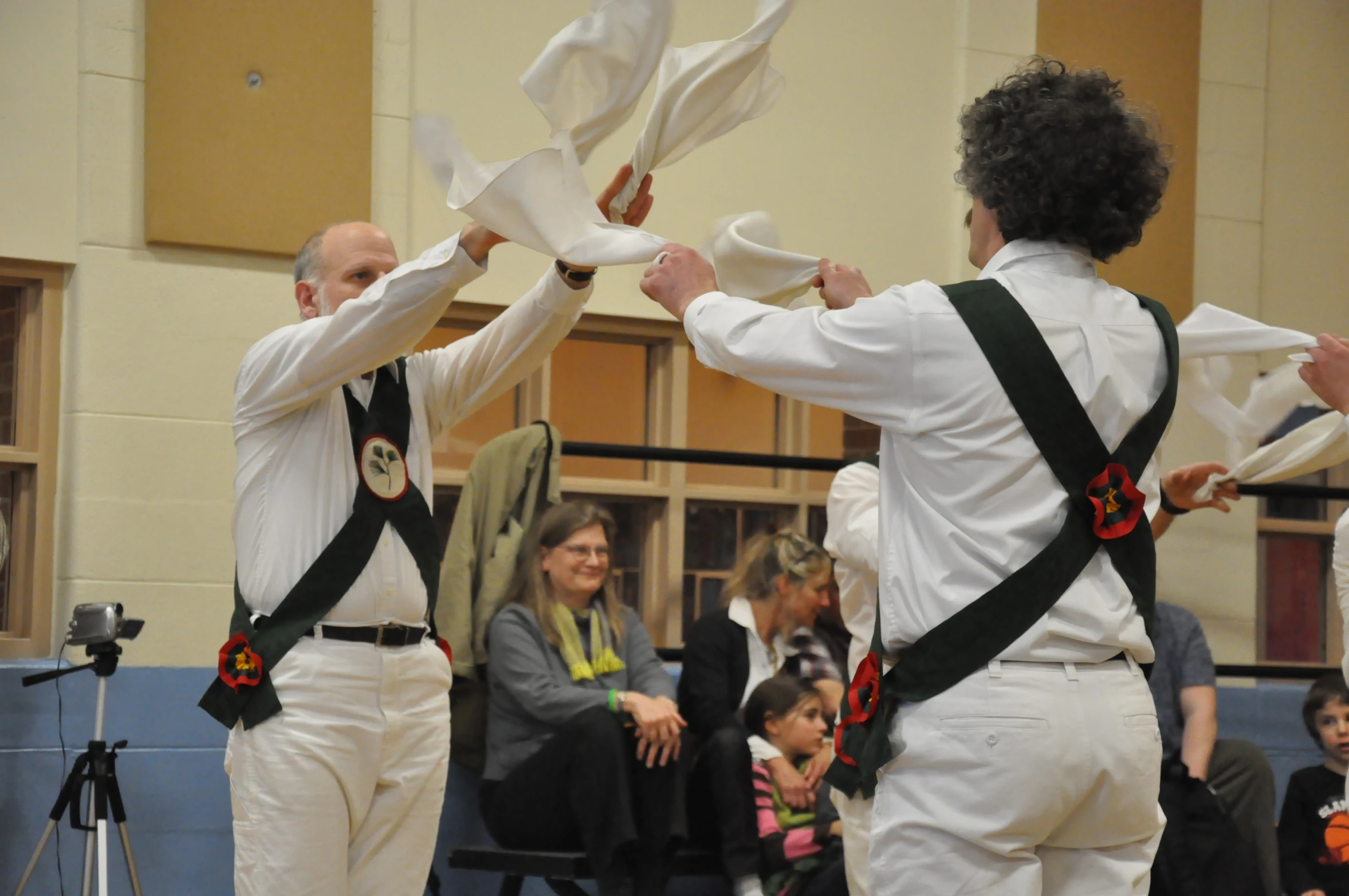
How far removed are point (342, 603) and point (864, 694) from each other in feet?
3.69

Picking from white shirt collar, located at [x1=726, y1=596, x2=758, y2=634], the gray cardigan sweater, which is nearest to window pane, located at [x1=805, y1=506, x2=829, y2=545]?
white shirt collar, located at [x1=726, y1=596, x2=758, y2=634]

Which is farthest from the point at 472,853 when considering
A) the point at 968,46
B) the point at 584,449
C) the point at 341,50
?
the point at 968,46

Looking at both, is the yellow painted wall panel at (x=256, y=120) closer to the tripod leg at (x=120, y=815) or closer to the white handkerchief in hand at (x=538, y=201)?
the tripod leg at (x=120, y=815)

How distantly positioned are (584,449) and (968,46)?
7.92ft

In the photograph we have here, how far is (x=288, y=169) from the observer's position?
15.9ft

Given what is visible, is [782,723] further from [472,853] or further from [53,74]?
[53,74]

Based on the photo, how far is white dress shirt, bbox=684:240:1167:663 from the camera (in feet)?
5.95

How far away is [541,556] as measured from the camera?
453cm

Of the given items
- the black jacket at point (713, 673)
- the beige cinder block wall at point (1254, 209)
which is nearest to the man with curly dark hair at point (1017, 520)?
the black jacket at point (713, 673)

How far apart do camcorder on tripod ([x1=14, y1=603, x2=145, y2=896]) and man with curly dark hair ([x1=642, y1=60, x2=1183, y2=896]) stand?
2697 mm

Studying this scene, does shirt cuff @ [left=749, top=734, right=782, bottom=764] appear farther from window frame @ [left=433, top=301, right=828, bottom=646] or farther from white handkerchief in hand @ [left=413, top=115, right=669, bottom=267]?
white handkerchief in hand @ [left=413, top=115, right=669, bottom=267]

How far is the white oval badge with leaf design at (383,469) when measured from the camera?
272 centimetres

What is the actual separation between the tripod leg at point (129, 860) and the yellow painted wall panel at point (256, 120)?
1.83 m

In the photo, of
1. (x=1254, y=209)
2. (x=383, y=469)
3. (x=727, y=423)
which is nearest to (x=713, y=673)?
(x=727, y=423)
